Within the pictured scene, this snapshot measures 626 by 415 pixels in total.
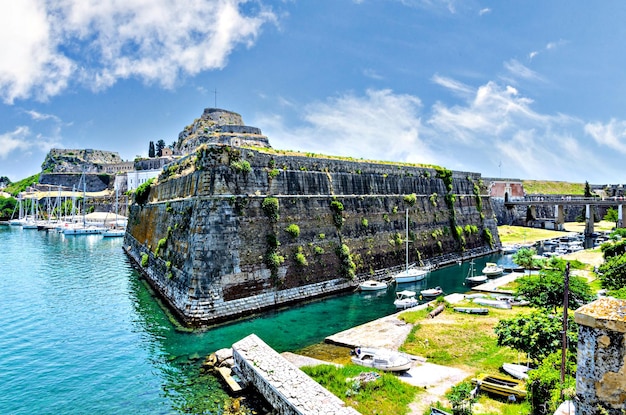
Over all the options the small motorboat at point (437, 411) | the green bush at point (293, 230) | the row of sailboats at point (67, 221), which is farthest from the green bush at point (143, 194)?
the row of sailboats at point (67, 221)

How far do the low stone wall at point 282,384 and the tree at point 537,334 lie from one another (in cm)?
580

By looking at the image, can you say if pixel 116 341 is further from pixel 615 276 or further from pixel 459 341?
pixel 615 276

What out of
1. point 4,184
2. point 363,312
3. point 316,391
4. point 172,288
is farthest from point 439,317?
point 4,184

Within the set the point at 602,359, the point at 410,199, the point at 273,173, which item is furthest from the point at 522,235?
the point at 602,359

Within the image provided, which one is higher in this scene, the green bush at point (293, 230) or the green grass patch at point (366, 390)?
the green bush at point (293, 230)

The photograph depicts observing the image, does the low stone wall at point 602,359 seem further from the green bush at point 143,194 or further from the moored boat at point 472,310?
the green bush at point 143,194

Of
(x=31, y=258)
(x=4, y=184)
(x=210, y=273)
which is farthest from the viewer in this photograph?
(x=4, y=184)

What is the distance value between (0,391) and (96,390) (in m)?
3.34

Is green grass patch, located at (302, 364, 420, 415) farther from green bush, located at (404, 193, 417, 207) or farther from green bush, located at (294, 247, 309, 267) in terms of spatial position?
green bush, located at (404, 193, 417, 207)

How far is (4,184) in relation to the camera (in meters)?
140

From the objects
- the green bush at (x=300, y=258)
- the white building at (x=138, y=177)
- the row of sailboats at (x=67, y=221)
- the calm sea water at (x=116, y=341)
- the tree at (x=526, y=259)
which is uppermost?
the white building at (x=138, y=177)

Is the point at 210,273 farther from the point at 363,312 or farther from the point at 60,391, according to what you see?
the point at 363,312

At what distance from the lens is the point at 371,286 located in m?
26.5

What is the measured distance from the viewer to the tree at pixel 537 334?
38.2 feet
